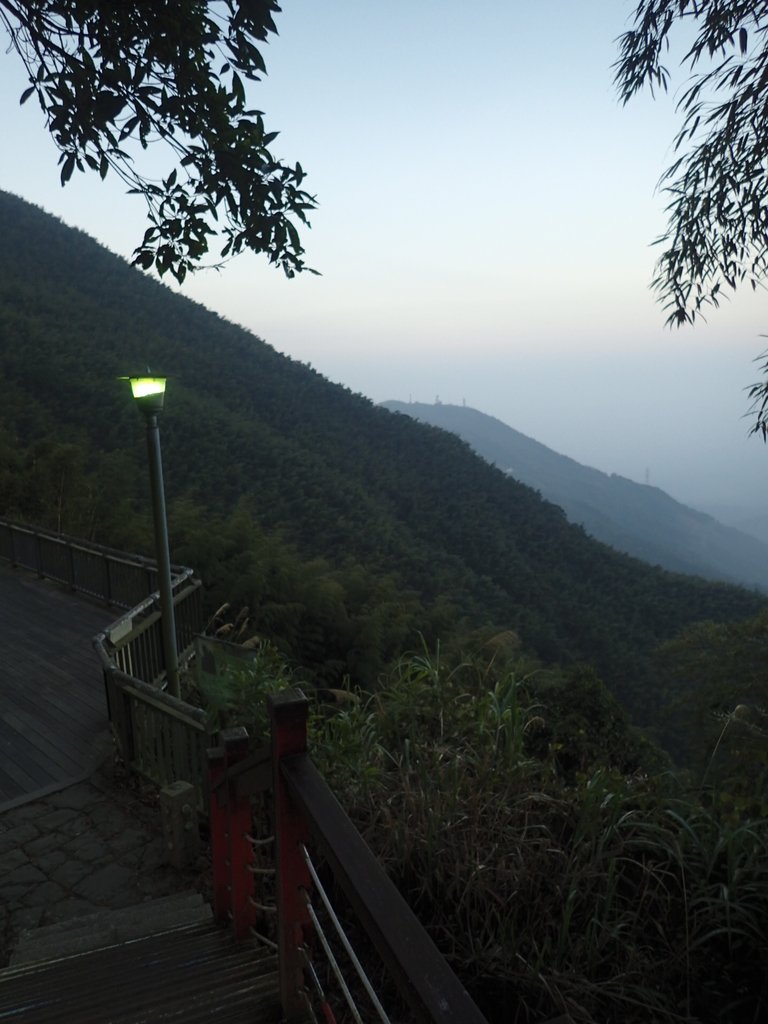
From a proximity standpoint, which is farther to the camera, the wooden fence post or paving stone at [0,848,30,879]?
paving stone at [0,848,30,879]

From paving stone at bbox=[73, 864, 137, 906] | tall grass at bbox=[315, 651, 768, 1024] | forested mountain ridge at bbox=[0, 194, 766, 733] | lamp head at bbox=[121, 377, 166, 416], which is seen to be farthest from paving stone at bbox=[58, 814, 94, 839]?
forested mountain ridge at bbox=[0, 194, 766, 733]

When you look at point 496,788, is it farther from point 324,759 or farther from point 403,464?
point 403,464

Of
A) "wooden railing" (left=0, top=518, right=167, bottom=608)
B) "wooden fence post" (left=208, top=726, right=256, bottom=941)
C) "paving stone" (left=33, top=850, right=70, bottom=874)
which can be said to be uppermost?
"wooden railing" (left=0, top=518, right=167, bottom=608)

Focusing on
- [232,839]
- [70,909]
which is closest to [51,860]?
[70,909]

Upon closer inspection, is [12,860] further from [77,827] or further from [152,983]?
[152,983]

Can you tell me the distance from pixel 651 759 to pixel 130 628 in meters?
8.47

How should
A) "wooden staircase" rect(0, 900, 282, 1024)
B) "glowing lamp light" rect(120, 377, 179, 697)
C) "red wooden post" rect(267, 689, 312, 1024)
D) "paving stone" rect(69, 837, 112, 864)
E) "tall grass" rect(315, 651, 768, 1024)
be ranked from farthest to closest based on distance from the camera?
"glowing lamp light" rect(120, 377, 179, 697)
"paving stone" rect(69, 837, 112, 864)
"tall grass" rect(315, 651, 768, 1024)
"wooden staircase" rect(0, 900, 282, 1024)
"red wooden post" rect(267, 689, 312, 1024)

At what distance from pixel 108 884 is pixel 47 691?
3600 millimetres

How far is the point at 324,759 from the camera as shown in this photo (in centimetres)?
448

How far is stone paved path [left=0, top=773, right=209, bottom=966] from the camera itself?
13.5ft

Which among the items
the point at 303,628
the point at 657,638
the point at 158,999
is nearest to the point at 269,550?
the point at 303,628

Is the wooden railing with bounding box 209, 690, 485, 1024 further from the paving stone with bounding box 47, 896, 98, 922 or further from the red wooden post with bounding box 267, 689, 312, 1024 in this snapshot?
the paving stone with bounding box 47, 896, 98, 922

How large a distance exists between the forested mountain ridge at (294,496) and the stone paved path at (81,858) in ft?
24.3

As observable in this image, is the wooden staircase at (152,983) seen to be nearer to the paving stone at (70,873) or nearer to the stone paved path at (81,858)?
the stone paved path at (81,858)
